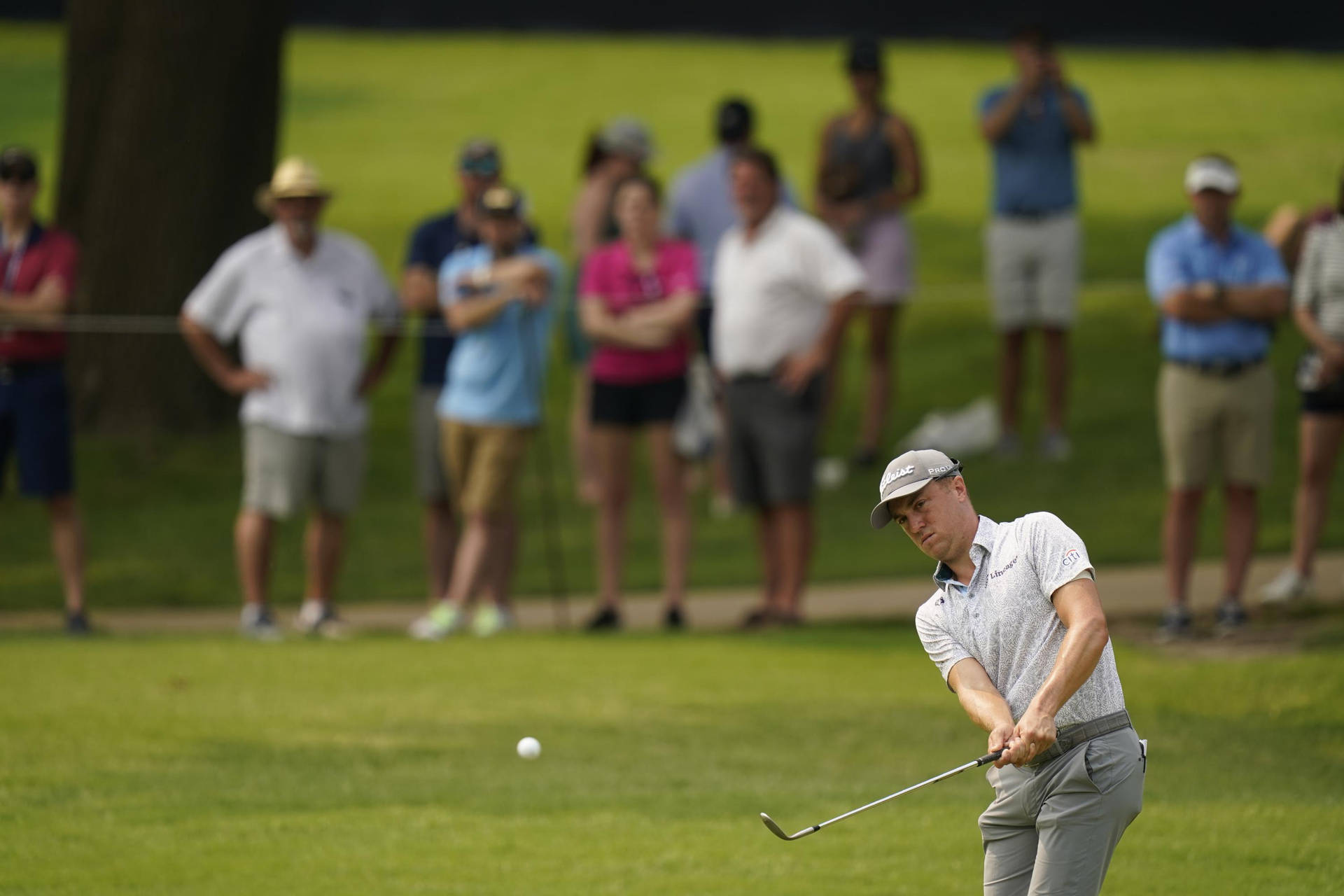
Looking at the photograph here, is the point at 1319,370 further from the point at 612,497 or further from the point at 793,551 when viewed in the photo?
the point at 612,497

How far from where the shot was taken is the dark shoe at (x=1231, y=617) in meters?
10.5

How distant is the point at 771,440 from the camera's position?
1087cm

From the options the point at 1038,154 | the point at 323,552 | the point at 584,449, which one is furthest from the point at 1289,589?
the point at 323,552

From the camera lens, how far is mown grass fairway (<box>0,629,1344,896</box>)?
6.62m

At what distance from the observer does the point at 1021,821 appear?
532cm

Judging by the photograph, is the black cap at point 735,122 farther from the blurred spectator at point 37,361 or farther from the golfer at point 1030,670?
the golfer at point 1030,670

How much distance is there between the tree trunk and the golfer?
1002cm

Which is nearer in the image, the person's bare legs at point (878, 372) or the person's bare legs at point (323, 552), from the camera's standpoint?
the person's bare legs at point (323, 552)

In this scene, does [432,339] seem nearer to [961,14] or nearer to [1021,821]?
[1021,821]

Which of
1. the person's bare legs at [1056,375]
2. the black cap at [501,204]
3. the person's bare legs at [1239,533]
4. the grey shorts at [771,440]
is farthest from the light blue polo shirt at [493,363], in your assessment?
the person's bare legs at [1056,375]

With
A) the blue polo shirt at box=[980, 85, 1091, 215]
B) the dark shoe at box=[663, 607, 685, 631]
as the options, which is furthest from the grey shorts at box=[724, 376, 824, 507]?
the blue polo shirt at box=[980, 85, 1091, 215]

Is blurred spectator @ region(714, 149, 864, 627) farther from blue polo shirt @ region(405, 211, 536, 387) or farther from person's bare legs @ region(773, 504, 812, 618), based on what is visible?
blue polo shirt @ region(405, 211, 536, 387)

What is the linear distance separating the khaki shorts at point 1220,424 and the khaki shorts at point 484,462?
3439 mm

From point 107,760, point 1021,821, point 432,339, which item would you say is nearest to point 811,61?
point 432,339
